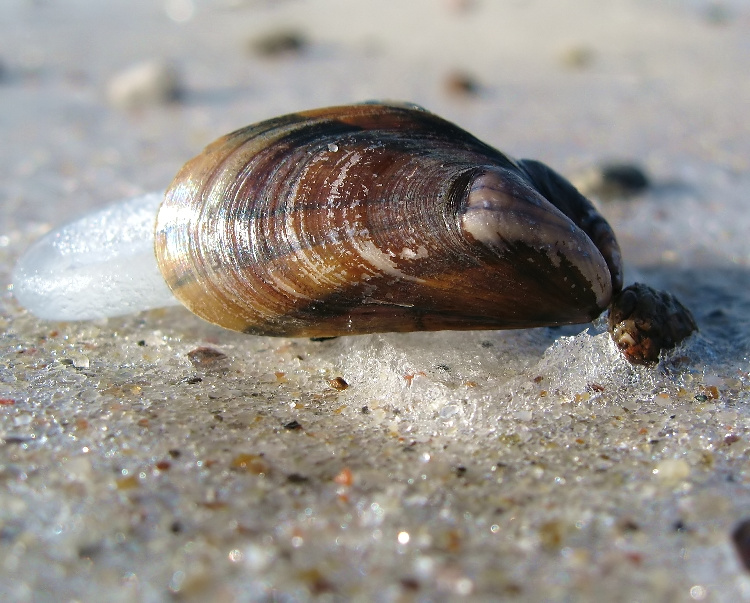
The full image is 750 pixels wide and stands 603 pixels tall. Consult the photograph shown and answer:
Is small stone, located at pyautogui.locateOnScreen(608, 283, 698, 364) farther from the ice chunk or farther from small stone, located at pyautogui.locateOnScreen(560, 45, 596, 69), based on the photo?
small stone, located at pyautogui.locateOnScreen(560, 45, 596, 69)

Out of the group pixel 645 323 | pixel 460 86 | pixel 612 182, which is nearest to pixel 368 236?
pixel 645 323

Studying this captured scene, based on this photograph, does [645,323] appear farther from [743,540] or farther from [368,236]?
[368,236]

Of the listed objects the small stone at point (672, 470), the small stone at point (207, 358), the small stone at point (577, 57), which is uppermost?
the small stone at point (577, 57)

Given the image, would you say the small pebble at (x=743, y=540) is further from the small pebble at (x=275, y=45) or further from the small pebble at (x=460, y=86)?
the small pebble at (x=275, y=45)

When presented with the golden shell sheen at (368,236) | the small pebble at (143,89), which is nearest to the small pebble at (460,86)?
the small pebble at (143,89)

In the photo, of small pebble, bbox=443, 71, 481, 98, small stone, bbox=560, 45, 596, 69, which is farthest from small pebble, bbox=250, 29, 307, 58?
small stone, bbox=560, 45, 596, 69

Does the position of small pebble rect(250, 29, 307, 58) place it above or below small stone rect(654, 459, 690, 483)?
above

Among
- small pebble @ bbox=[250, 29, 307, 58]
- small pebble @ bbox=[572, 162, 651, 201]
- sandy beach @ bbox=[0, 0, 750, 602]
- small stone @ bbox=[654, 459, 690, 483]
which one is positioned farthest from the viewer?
small pebble @ bbox=[250, 29, 307, 58]
